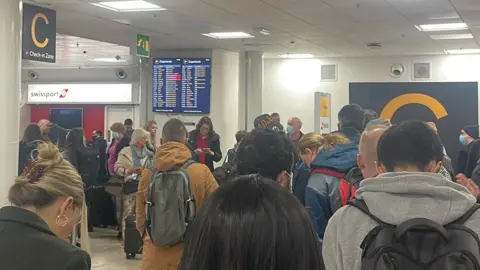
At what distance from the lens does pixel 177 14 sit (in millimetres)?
7988

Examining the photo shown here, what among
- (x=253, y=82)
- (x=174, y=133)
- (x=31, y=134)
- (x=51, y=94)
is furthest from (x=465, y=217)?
(x=51, y=94)

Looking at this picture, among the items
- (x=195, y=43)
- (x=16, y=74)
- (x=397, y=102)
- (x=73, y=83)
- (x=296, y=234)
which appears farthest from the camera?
(x=73, y=83)

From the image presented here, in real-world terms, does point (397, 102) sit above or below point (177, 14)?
below

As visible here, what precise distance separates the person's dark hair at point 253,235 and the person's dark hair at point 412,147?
1.03 meters

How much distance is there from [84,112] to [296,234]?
58.3 feet

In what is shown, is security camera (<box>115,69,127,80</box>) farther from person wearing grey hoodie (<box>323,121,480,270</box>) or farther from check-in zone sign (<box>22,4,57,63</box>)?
person wearing grey hoodie (<box>323,121,480,270</box>)

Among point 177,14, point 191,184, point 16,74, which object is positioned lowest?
point 191,184

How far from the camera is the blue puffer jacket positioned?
326 centimetres

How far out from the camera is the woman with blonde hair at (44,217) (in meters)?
1.89

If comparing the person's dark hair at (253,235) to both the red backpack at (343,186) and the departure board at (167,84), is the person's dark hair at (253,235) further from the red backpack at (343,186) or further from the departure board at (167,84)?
the departure board at (167,84)

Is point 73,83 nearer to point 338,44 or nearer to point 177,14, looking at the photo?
point 338,44

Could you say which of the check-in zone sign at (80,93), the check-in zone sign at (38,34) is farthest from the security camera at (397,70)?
the check-in zone sign at (38,34)

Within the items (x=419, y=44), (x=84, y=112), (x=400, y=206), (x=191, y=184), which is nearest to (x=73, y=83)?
(x=84, y=112)

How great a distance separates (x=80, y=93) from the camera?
1786 cm
